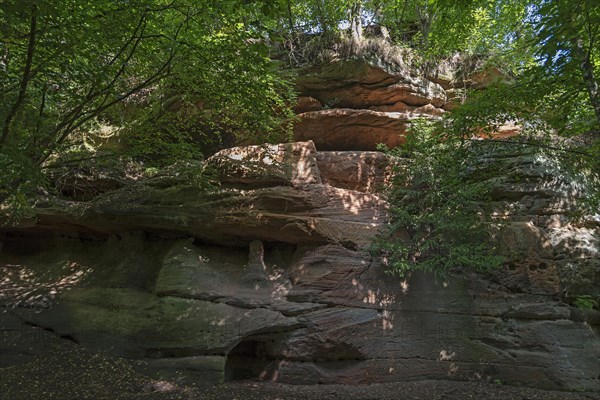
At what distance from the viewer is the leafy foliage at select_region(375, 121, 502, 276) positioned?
788 cm

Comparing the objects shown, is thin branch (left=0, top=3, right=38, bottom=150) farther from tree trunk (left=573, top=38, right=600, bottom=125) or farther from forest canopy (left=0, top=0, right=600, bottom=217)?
tree trunk (left=573, top=38, right=600, bottom=125)

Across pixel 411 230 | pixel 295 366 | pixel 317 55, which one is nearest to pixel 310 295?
pixel 295 366

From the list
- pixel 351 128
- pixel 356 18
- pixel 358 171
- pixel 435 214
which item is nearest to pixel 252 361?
pixel 435 214

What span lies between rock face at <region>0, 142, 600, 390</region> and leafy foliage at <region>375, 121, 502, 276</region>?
529 millimetres

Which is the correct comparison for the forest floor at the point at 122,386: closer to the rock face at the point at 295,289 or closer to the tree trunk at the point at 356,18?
the rock face at the point at 295,289

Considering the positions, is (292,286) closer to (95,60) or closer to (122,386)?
(122,386)

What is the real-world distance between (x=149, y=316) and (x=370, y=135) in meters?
8.41

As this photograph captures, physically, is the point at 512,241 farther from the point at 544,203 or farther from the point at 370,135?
the point at 370,135

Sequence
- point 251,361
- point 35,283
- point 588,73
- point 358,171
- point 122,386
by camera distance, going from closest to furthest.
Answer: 1. point 588,73
2. point 122,386
3. point 251,361
4. point 35,283
5. point 358,171

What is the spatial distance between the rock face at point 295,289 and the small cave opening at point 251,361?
0.03m

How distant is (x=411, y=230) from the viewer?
29.9 ft

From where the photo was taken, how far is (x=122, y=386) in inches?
259

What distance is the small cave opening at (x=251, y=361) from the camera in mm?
8039

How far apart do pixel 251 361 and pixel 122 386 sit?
9.41 feet
